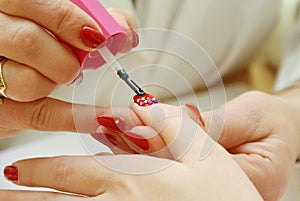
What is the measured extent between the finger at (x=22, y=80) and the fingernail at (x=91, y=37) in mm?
74

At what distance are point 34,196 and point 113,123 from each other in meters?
0.11

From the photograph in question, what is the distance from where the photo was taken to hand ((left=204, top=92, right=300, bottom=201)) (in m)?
0.60

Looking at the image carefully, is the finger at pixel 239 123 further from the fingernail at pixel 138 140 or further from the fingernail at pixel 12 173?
the fingernail at pixel 12 173

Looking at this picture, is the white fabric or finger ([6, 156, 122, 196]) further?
the white fabric

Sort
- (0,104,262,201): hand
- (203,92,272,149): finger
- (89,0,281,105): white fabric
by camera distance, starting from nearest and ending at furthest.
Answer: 1. (0,104,262,201): hand
2. (203,92,272,149): finger
3. (89,0,281,105): white fabric

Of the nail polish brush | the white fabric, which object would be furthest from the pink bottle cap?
the white fabric

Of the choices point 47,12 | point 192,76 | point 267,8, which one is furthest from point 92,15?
point 267,8

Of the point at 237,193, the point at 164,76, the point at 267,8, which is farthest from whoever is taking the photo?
the point at 267,8

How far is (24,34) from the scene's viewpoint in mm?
515

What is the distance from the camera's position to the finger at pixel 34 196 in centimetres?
49

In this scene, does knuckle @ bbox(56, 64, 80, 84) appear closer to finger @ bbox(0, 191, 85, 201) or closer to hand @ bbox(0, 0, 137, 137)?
hand @ bbox(0, 0, 137, 137)

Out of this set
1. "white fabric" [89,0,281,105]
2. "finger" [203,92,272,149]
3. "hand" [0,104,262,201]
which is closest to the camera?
"hand" [0,104,262,201]

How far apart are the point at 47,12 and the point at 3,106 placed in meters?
0.15

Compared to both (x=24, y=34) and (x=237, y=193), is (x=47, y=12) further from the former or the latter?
(x=237, y=193)
